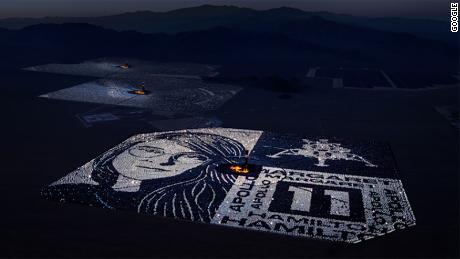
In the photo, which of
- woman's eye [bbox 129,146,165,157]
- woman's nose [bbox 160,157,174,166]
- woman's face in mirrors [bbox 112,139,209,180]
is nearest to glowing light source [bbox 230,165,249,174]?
woman's face in mirrors [bbox 112,139,209,180]

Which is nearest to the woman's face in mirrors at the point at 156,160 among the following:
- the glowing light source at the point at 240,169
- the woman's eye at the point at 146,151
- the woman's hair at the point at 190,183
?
the woman's eye at the point at 146,151

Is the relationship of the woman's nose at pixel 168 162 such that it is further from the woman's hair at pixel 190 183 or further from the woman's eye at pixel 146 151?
the woman's hair at pixel 190 183

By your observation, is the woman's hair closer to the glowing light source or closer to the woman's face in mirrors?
the woman's face in mirrors

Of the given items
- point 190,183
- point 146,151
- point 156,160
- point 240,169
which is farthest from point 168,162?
point 240,169

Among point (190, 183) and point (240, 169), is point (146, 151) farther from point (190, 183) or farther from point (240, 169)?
point (240, 169)

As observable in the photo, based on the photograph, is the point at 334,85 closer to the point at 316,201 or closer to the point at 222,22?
the point at 316,201
